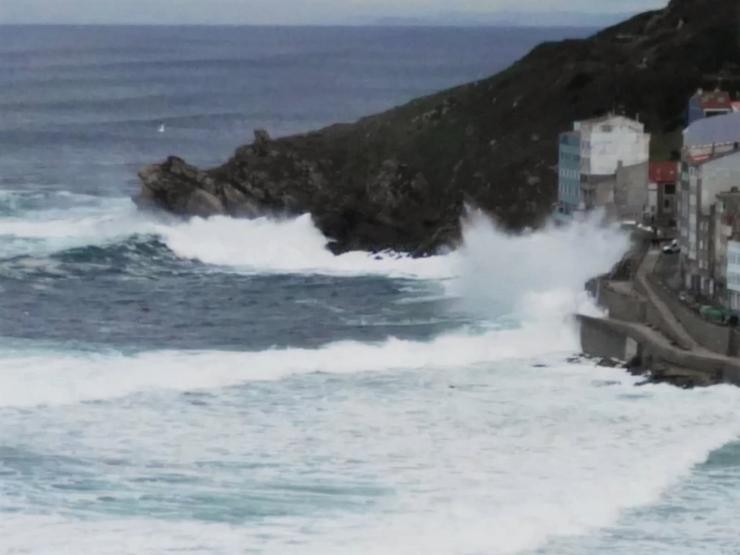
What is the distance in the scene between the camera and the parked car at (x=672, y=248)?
8494 cm

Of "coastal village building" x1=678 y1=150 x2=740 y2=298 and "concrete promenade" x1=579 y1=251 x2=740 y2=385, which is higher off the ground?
"coastal village building" x1=678 y1=150 x2=740 y2=298

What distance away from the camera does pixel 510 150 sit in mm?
112438

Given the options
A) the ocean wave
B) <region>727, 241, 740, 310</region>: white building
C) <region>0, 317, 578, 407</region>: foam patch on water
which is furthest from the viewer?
the ocean wave

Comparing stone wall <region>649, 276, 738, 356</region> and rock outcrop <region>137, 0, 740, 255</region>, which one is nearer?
stone wall <region>649, 276, 738, 356</region>

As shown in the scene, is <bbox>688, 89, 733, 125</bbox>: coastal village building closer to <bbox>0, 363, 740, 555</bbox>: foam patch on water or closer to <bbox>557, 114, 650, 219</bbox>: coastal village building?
<bbox>557, 114, 650, 219</bbox>: coastal village building

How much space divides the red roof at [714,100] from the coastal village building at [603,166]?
3.94 meters

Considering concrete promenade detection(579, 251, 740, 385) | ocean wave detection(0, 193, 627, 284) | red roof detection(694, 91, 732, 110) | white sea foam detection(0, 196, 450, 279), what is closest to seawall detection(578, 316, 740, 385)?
concrete promenade detection(579, 251, 740, 385)

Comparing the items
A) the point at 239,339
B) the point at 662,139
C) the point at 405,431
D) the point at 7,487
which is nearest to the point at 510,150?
the point at 662,139

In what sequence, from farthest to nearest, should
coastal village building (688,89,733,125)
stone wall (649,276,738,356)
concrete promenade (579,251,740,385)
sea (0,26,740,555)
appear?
coastal village building (688,89,733,125)
stone wall (649,276,738,356)
concrete promenade (579,251,740,385)
sea (0,26,740,555)

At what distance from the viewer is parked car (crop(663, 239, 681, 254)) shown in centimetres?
8494

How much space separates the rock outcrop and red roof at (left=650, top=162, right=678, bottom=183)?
9.42 metres

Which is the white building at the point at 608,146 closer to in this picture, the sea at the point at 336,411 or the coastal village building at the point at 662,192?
the sea at the point at 336,411

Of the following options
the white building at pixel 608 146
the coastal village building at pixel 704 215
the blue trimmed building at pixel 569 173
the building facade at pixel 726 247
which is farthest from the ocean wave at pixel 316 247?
the building facade at pixel 726 247

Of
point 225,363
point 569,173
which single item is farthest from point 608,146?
point 225,363
